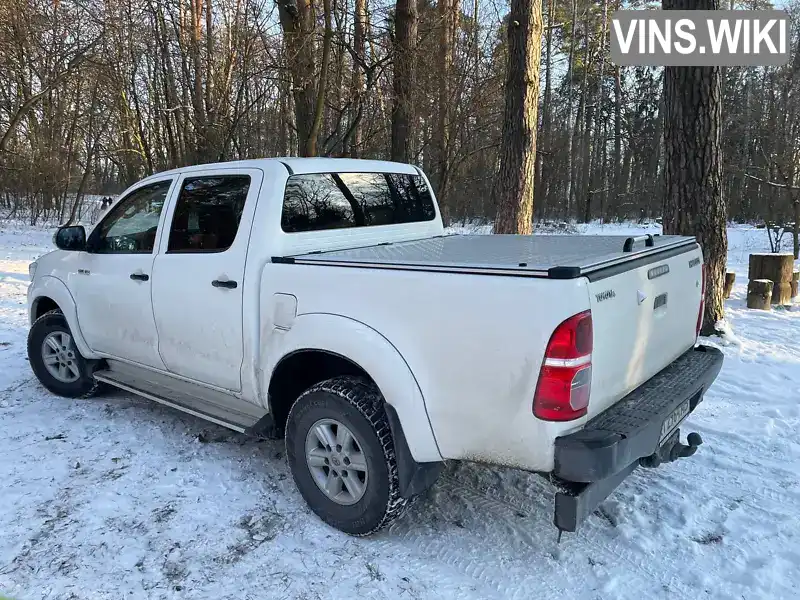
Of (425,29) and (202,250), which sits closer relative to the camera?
(202,250)

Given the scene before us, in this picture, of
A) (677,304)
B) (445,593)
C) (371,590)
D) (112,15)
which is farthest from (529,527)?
(112,15)

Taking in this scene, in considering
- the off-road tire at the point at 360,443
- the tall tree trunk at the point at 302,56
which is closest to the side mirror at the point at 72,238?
the off-road tire at the point at 360,443

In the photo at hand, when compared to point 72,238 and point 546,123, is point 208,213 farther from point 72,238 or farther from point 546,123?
point 546,123

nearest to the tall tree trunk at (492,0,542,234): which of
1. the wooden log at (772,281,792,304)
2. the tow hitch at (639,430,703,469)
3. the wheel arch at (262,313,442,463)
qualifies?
the wooden log at (772,281,792,304)

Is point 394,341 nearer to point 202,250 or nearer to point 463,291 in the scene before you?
point 463,291

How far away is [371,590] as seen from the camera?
271 centimetres

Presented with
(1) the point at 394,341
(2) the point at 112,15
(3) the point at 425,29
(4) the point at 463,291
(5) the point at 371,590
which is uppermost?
(2) the point at 112,15

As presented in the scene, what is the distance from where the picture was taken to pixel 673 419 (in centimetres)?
300

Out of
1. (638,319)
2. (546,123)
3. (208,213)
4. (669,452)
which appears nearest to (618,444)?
(638,319)

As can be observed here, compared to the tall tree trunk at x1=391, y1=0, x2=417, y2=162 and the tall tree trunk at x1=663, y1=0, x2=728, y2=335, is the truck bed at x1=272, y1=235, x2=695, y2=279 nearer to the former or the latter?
the tall tree trunk at x1=663, y1=0, x2=728, y2=335

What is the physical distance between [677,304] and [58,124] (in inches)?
935

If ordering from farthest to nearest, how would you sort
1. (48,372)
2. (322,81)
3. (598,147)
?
(598,147) → (322,81) → (48,372)

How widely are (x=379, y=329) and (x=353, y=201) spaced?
1.47m

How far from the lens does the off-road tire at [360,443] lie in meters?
2.91
